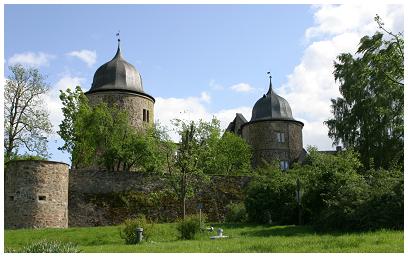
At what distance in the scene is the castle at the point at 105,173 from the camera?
2345cm

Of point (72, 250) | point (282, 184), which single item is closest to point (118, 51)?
point (282, 184)

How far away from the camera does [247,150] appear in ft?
140

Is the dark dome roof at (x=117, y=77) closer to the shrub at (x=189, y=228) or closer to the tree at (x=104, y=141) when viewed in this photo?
the tree at (x=104, y=141)

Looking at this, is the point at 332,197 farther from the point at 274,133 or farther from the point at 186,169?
the point at 274,133

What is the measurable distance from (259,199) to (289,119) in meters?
22.4

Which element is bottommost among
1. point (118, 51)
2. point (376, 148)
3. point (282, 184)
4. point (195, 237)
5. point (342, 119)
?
point (195, 237)

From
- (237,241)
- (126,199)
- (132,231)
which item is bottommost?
(237,241)

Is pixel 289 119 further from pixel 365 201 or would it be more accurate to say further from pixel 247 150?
pixel 365 201

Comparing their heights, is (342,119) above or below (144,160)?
above

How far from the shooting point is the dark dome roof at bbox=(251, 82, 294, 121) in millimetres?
44500

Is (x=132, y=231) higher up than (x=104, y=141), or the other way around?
(x=104, y=141)

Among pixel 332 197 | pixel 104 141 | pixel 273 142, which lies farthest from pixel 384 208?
pixel 273 142

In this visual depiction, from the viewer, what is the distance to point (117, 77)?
126 feet

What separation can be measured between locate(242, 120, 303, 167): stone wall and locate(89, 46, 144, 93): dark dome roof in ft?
34.8
